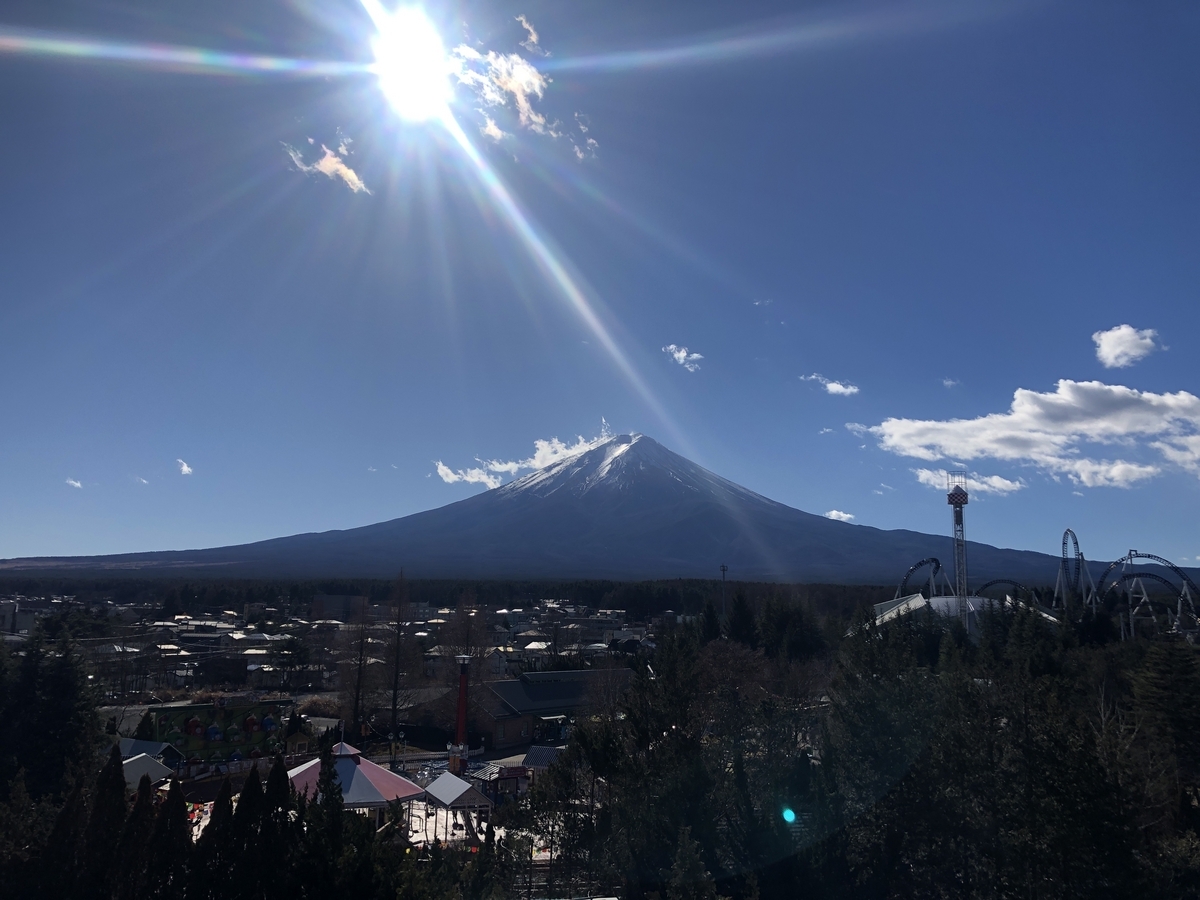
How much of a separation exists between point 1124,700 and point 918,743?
1644 cm

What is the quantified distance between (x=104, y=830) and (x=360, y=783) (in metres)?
9.20

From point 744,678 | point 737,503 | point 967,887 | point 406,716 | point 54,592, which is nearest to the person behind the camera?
point 967,887

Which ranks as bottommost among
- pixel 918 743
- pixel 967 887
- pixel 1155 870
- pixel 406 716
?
pixel 406 716

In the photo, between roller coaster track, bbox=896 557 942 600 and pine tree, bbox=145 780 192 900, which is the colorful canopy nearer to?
pine tree, bbox=145 780 192 900

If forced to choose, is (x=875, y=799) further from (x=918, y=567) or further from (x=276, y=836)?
(x=918, y=567)

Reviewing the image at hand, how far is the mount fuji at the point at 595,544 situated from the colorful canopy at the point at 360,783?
11200 cm

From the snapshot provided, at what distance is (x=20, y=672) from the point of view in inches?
747

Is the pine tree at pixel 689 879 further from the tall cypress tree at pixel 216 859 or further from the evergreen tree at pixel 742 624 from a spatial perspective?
the evergreen tree at pixel 742 624

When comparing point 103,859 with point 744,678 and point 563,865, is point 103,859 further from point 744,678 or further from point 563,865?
point 744,678

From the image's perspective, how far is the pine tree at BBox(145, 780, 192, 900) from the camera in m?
8.36

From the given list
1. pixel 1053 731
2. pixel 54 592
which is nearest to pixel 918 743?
pixel 1053 731

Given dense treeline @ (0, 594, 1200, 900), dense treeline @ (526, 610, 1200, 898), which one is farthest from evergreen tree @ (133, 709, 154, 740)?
dense treeline @ (526, 610, 1200, 898)

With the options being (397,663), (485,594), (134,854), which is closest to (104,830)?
(134,854)

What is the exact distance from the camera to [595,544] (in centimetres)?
16375
